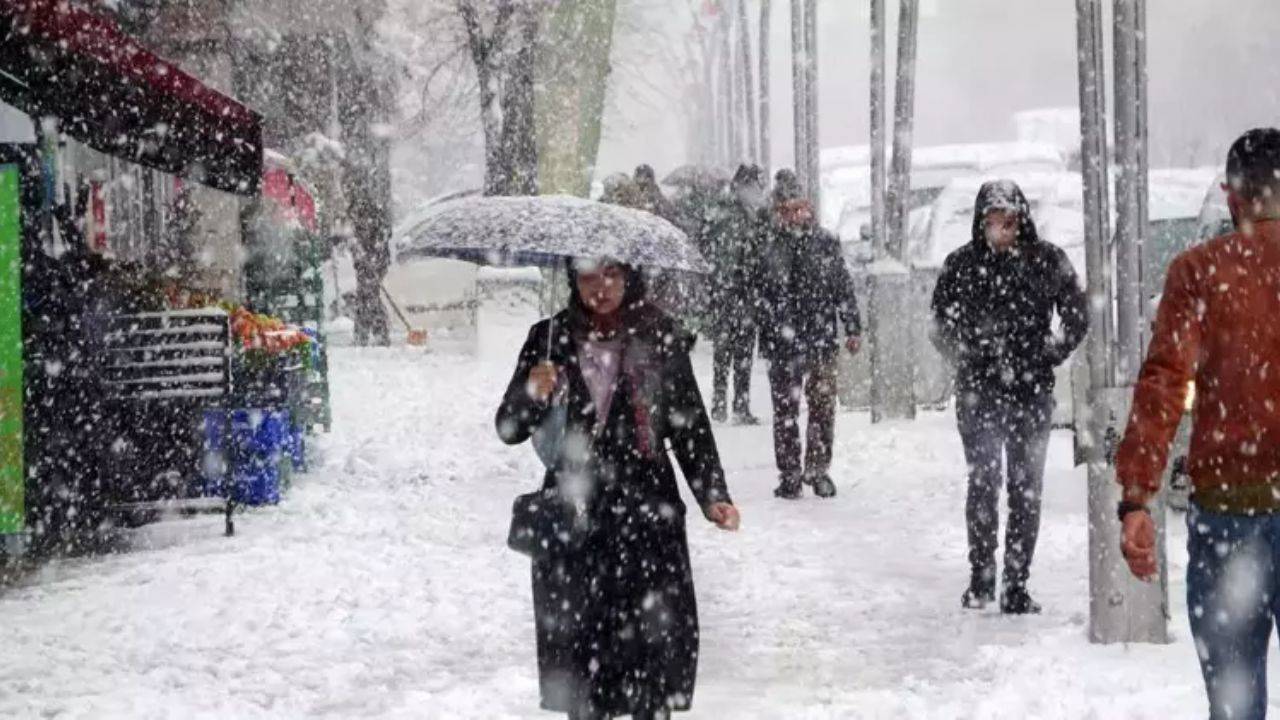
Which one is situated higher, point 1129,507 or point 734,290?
point 734,290

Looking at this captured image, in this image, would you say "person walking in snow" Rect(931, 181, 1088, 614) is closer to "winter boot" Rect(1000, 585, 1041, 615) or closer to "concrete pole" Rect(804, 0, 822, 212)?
"winter boot" Rect(1000, 585, 1041, 615)

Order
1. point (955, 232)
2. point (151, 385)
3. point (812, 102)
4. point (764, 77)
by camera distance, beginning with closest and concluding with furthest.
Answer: point (151, 385) → point (955, 232) → point (812, 102) → point (764, 77)

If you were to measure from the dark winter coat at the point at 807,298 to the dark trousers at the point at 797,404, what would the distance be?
0.07 meters

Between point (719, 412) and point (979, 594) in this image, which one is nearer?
point (979, 594)

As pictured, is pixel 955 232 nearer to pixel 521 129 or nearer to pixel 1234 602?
pixel 521 129

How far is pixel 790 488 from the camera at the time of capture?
12398 mm

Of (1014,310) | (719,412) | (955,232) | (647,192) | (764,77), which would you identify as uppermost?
(764,77)

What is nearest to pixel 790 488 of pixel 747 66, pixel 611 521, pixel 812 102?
pixel 611 521

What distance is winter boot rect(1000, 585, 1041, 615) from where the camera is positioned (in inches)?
315

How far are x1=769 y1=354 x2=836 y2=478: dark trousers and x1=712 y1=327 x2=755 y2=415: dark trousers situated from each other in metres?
3.68

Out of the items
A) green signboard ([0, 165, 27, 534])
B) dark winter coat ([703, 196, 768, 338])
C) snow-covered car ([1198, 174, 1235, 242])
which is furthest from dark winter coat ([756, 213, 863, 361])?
green signboard ([0, 165, 27, 534])

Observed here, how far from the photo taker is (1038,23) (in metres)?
66.3

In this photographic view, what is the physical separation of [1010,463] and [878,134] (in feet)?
39.6

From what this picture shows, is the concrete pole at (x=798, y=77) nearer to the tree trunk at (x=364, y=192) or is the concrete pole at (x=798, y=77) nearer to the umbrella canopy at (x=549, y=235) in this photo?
the tree trunk at (x=364, y=192)
